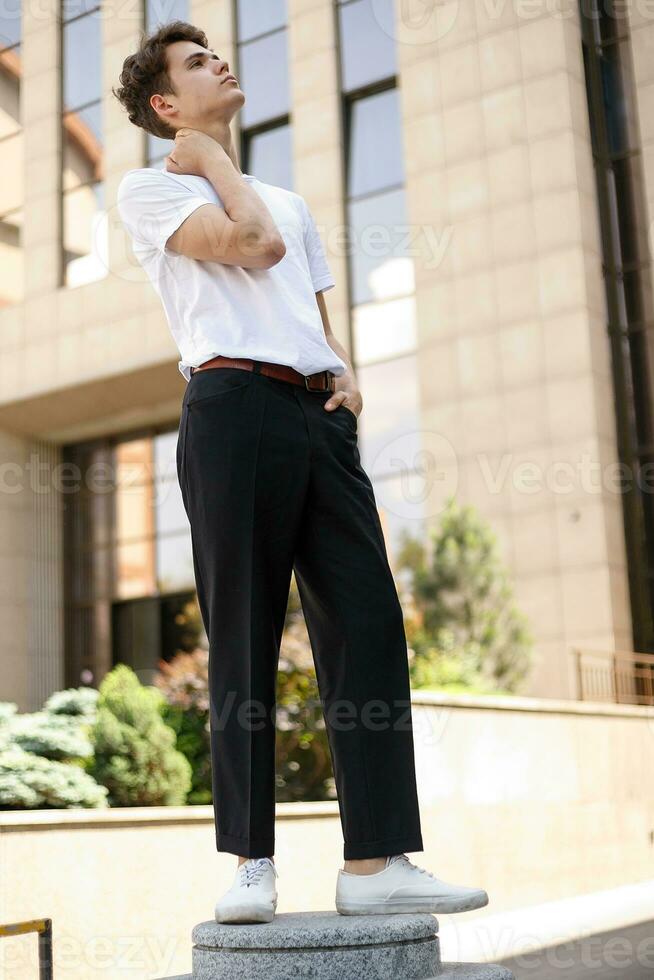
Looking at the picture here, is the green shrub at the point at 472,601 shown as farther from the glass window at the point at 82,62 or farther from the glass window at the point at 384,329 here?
the glass window at the point at 82,62

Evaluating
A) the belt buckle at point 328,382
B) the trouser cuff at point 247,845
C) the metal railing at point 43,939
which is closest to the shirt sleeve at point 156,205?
the belt buckle at point 328,382

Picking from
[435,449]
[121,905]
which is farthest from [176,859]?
[435,449]

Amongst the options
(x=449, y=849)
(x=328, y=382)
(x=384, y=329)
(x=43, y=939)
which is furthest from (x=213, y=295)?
(x=384, y=329)

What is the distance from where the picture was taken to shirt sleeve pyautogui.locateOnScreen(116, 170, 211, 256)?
8.17 feet

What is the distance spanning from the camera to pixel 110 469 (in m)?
22.5

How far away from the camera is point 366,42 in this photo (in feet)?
61.7

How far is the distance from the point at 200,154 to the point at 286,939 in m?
1.69

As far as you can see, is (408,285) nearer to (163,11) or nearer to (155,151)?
(155,151)

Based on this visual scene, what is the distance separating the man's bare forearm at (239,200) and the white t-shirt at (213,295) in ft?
0.18

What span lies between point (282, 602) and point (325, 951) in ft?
2.37

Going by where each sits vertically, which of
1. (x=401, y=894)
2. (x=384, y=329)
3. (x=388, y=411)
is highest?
(x=384, y=329)

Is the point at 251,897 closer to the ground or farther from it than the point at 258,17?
closer to the ground

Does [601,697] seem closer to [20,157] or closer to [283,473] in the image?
[283,473]

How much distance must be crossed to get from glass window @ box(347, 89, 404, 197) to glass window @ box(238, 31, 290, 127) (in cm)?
149
